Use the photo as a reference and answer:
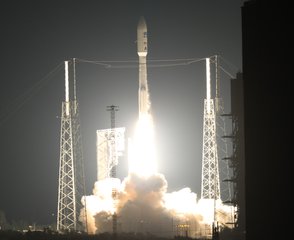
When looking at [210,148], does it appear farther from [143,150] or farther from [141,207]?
[141,207]

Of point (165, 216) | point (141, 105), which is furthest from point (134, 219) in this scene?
point (141, 105)

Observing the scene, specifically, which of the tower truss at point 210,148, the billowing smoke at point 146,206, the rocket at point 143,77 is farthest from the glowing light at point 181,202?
the rocket at point 143,77

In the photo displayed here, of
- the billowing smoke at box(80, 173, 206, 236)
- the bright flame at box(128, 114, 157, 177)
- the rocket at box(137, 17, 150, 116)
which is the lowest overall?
the billowing smoke at box(80, 173, 206, 236)

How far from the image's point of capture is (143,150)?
160375 mm

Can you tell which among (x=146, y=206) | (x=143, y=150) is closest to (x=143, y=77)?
(x=143, y=150)

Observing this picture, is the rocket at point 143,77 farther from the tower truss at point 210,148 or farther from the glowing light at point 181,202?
the glowing light at point 181,202

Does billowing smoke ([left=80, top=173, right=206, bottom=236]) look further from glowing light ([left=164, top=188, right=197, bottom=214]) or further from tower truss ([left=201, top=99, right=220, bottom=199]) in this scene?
tower truss ([left=201, top=99, right=220, bottom=199])

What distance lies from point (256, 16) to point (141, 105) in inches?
2061

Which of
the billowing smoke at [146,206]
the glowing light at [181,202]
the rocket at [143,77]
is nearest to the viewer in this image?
the billowing smoke at [146,206]

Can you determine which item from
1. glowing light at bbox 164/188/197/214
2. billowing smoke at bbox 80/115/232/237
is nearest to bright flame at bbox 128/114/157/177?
billowing smoke at bbox 80/115/232/237

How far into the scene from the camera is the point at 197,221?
15362cm

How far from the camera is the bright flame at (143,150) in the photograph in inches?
6142

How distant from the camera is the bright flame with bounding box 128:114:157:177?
156 m

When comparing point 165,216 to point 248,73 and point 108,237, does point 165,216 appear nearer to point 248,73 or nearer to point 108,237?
point 108,237
